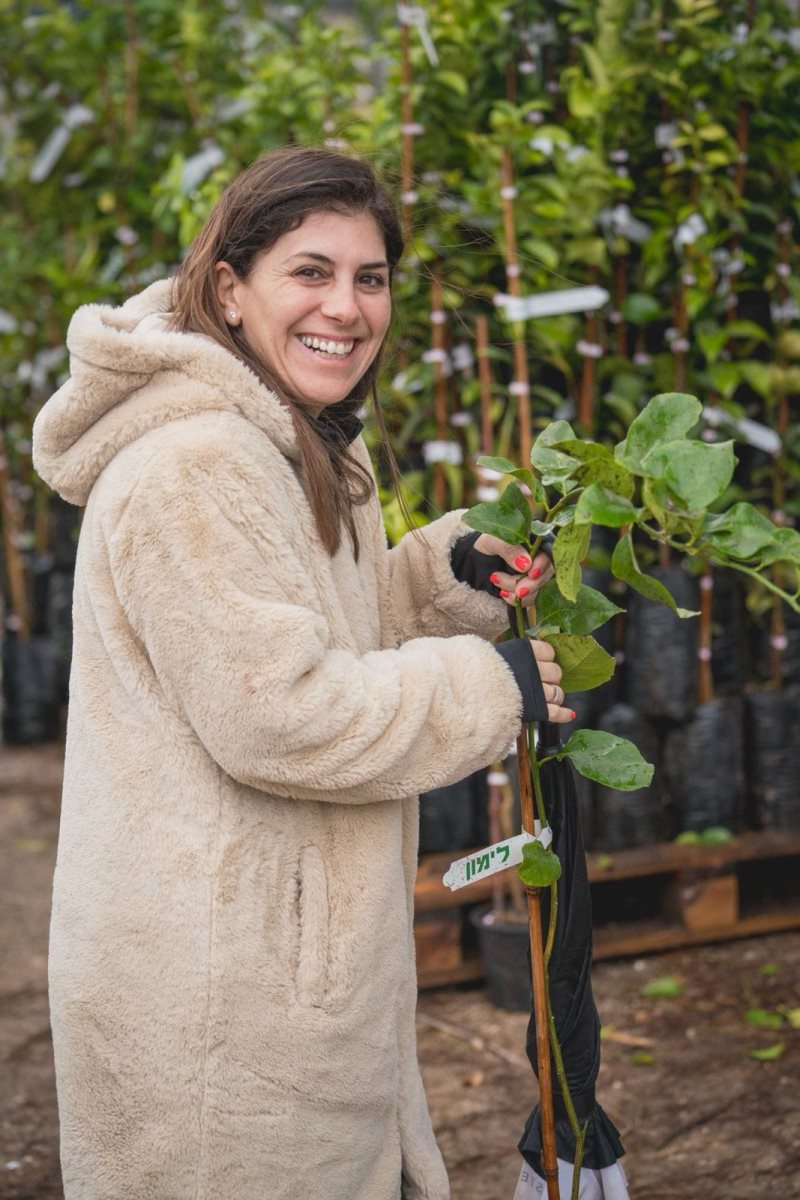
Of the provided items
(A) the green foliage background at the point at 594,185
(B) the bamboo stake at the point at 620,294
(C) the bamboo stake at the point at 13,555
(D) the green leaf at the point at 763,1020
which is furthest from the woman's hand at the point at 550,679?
(C) the bamboo stake at the point at 13,555

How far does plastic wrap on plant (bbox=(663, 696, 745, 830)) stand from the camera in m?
3.45

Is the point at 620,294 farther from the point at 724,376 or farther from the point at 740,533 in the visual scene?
the point at 740,533

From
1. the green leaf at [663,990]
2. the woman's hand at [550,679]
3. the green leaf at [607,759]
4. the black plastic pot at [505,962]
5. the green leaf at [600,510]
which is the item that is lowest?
the green leaf at [663,990]

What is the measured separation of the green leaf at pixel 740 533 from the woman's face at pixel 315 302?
0.49 meters

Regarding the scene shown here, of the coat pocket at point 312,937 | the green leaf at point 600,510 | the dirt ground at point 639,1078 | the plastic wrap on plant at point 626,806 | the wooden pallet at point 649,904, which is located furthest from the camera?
the plastic wrap on plant at point 626,806

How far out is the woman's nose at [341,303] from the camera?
5.32 ft

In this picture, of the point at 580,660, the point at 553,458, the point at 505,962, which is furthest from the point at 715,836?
the point at 553,458

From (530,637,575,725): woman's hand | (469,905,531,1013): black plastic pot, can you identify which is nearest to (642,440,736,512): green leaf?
(530,637,575,725): woman's hand

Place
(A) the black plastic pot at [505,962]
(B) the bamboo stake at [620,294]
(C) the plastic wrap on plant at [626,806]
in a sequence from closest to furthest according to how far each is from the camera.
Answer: (A) the black plastic pot at [505,962]
(C) the plastic wrap on plant at [626,806]
(B) the bamboo stake at [620,294]

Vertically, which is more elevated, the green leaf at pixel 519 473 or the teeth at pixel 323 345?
the teeth at pixel 323 345

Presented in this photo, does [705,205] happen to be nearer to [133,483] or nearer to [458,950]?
[458,950]

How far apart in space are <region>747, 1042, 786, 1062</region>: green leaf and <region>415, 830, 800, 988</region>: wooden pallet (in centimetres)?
52

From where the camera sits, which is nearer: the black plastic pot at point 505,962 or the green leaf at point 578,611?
the green leaf at point 578,611

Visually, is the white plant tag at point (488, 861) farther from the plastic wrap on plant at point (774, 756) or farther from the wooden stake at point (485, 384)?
the plastic wrap on plant at point (774, 756)
